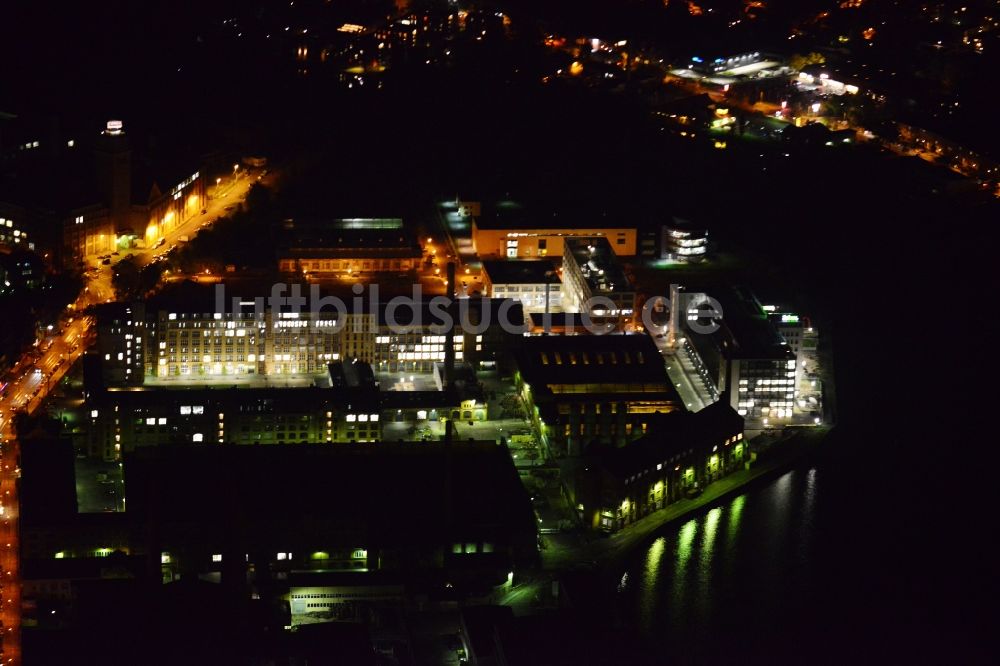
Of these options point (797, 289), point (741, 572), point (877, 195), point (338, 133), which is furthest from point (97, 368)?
point (877, 195)

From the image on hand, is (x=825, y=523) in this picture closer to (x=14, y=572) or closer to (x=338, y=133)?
(x=14, y=572)

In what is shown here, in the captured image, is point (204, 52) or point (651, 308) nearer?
point (651, 308)

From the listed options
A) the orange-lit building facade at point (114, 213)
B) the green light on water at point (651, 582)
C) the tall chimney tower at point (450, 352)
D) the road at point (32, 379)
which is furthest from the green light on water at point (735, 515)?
the orange-lit building facade at point (114, 213)

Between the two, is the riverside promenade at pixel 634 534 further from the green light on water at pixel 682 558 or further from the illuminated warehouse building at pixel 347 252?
the illuminated warehouse building at pixel 347 252

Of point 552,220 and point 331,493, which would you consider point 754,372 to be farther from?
point 552,220

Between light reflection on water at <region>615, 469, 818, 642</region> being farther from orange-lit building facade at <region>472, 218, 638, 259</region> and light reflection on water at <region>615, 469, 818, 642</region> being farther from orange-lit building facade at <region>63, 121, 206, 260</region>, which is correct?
orange-lit building facade at <region>63, 121, 206, 260</region>
